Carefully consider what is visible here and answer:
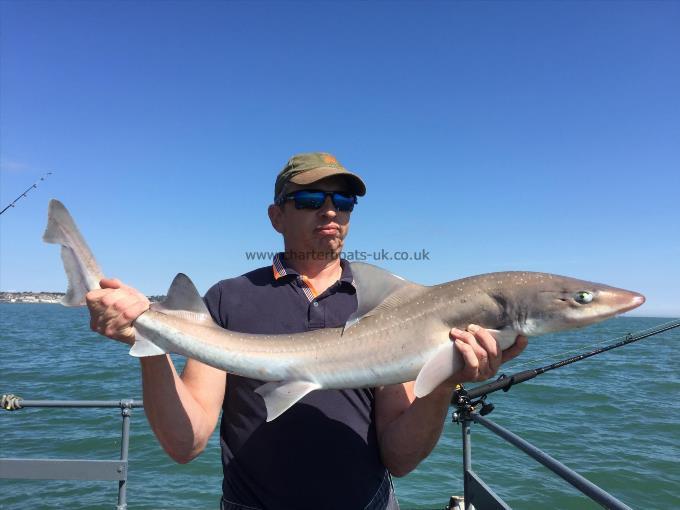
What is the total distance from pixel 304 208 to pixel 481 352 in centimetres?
144

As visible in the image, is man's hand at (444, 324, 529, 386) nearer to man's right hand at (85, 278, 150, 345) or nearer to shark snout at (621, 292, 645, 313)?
shark snout at (621, 292, 645, 313)

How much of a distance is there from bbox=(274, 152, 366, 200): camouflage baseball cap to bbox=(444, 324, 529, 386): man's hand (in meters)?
1.23

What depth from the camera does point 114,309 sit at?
240 cm

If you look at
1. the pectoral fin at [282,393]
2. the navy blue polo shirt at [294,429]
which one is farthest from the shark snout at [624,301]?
the pectoral fin at [282,393]

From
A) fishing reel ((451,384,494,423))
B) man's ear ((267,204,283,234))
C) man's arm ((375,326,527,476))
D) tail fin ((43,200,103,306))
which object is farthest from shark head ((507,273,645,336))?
fishing reel ((451,384,494,423))

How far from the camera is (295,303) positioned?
117 inches

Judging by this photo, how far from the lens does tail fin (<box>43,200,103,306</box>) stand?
8.05ft

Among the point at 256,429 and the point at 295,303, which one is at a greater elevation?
the point at 295,303

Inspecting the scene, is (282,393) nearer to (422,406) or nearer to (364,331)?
(364,331)

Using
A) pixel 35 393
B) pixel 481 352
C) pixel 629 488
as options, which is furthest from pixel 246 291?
pixel 35 393

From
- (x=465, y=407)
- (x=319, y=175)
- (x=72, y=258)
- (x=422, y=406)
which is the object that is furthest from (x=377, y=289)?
(x=465, y=407)

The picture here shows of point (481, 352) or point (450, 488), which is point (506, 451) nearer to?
point (450, 488)

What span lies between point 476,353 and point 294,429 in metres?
1.11

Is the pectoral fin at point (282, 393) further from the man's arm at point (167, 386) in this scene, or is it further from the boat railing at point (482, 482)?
the boat railing at point (482, 482)
